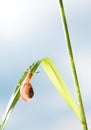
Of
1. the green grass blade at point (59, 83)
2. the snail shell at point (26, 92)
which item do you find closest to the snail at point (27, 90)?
the snail shell at point (26, 92)

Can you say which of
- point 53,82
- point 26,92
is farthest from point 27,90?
point 53,82

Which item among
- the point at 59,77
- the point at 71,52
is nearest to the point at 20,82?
the point at 59,77

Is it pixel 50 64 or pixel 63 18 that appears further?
pixel 50 64

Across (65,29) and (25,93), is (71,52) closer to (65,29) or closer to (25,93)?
(65,29)

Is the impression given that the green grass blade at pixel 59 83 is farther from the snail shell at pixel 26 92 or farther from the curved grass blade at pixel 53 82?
the snail shell at pixel 26 92

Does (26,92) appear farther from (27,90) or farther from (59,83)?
(59,83)

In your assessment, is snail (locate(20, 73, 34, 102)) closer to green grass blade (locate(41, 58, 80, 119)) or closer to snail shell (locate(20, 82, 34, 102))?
snail shell (locate(20, 82, 34, 102))
